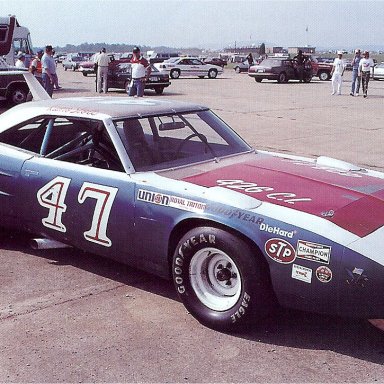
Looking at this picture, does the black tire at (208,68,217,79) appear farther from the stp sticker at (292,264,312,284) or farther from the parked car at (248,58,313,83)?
the stp sticker at (292,264,312,284)

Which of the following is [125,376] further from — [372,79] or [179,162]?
[372,79]

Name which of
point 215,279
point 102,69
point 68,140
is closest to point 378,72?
point 102,69

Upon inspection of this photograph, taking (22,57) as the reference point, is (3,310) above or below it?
below

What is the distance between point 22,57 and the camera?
2325 cm

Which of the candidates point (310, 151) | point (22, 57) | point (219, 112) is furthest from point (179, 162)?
point (22, 57)

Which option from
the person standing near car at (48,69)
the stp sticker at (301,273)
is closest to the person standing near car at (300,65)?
the person standing near car at (48,69)

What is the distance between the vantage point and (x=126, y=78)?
76.3 ft

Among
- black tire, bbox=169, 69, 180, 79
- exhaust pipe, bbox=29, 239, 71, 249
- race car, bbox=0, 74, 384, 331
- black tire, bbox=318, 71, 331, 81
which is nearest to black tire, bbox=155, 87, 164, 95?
black tire, bbox=169, 69, 180, 79

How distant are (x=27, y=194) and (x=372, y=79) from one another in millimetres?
34491

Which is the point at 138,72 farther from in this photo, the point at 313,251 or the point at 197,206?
the point at 313,251

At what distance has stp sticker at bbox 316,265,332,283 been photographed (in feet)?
10.9

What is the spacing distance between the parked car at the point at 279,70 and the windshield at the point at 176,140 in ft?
88.3

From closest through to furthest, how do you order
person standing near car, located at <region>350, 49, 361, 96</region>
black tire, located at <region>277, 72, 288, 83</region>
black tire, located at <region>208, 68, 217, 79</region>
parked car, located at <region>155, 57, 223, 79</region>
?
1. person standing near car, located at <region>350, 49, 361, 96</region>
2. black tire, located at <region>277, 72, 288, 83</region>
3. parked car, located at <region>155, 57, 223, 79</region>
4. black tire, located at <region>208, 68, 217, 79</region>

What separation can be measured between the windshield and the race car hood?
33cm
